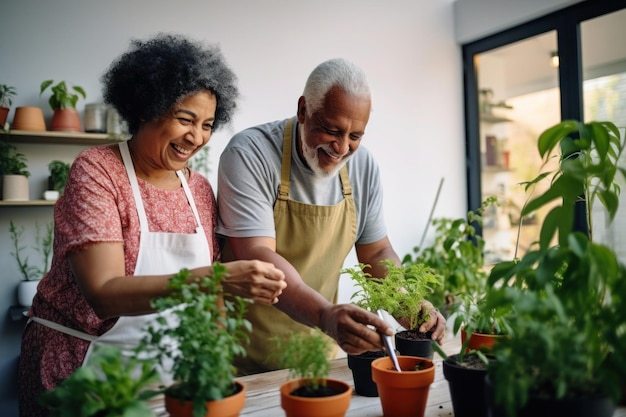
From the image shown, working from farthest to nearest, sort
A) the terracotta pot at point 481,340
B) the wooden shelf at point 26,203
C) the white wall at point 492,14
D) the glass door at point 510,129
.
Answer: the glass door at point 510,129, the white wall at point 492,14, the wooden shelf at point 26,203, the terracotta pot at point 481,340

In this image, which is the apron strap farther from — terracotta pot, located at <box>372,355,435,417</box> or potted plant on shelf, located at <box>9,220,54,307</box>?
potted plant on shelf, located at <box>9,220,54,307</box>

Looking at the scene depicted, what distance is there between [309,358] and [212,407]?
201 millimetres

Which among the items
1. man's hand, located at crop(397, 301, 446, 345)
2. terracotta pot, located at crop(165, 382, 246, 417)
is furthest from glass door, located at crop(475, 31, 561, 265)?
terracotta pot, located at crop(165, 382, 246, 417)

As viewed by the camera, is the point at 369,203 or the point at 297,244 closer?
the point at 297,244

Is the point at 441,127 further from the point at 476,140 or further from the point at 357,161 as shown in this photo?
the point at 357,161

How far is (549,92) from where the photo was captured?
401 centimetres

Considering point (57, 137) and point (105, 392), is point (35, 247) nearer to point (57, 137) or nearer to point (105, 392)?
point (57, 137)

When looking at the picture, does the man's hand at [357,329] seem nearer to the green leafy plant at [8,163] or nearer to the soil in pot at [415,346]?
the soil in pot at [415,346]

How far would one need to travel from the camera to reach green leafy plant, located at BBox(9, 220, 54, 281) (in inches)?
125

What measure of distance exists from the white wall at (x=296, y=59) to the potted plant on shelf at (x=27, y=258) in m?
0.05

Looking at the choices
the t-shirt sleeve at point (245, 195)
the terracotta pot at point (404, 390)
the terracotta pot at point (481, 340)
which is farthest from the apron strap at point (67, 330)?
the terracotta pot at point (481, 340)

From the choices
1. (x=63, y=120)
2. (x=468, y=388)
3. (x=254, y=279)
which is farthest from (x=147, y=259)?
(x=63, y=120)

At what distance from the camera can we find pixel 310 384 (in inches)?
43.1

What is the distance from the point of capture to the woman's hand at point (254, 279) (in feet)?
4.19
